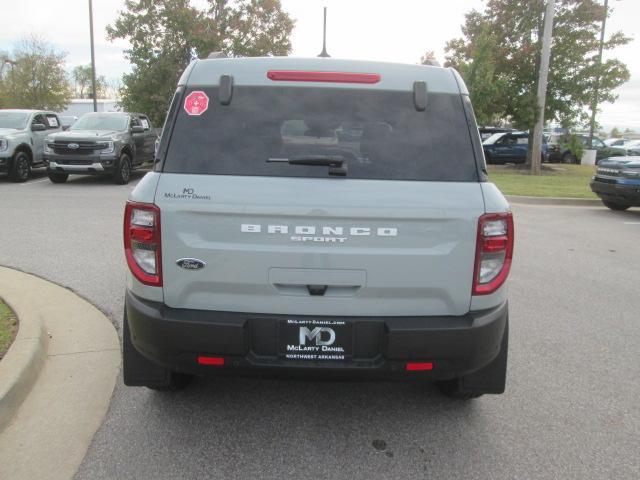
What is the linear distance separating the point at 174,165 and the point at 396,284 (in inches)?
48.1

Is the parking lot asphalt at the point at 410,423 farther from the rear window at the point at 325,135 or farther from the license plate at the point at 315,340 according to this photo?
the rear window at the point at 325,135

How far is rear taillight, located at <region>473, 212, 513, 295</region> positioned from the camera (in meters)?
2.71

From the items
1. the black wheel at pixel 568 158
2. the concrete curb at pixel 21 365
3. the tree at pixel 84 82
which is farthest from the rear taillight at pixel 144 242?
the tree at pixel 84 82

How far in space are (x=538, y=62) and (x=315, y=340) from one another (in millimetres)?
21649

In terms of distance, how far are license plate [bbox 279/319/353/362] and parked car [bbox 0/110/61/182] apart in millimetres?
13927

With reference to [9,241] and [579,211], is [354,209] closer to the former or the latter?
[9,241]

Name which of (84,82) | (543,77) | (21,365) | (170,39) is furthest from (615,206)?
(84,82)

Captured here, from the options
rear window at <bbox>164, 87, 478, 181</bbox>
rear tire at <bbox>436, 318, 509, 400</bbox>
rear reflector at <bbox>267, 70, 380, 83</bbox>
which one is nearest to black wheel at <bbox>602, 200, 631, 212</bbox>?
rear tire at <bbox>436, 318, 509, 400</bbox>

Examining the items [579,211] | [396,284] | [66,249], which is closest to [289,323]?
[396,284]

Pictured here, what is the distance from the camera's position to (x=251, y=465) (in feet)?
9.22

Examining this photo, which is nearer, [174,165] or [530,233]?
[174,165]

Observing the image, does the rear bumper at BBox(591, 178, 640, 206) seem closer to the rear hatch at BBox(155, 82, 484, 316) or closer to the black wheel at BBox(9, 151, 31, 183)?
the rear hatch at BBox(155, 82, 484, 316)

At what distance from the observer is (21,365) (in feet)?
11.6

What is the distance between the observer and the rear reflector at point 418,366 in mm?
2742
